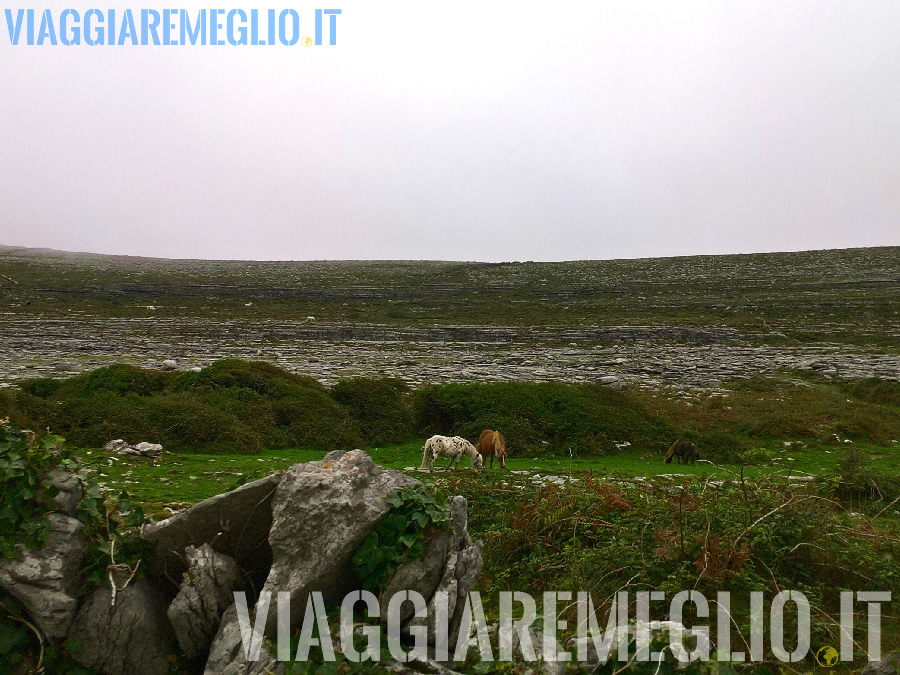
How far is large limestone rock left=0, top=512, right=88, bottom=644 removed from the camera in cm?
539

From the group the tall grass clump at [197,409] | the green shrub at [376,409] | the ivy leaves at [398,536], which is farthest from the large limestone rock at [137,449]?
the ivy leaves at [398,536]

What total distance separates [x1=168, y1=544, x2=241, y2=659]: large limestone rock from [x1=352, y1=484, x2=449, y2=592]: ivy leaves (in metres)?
1.61

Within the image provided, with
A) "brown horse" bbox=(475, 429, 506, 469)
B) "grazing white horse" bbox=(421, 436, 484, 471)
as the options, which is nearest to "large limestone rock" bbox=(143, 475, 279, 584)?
"grazing white horse" bbox=(421, 436, 484, 471)

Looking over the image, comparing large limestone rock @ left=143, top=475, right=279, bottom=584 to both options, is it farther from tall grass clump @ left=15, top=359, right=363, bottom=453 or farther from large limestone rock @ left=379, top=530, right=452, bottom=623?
tall grass clump @ left=15, top=359, right=363, bottom=453

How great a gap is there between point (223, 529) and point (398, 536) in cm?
227

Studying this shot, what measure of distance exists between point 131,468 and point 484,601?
10907mm

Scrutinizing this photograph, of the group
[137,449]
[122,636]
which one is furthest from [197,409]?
[122,636]

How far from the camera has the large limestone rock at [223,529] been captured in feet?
20.4

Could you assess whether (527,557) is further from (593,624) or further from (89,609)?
(89,609)

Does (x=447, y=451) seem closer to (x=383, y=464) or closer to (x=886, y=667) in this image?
(x=383, y=464)

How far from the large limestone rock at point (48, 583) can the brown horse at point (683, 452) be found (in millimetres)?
17751

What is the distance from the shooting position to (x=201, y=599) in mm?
5758

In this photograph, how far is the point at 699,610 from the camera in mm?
6832

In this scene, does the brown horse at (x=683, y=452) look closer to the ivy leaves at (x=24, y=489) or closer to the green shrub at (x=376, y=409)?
the green shrub at (x=376, y=409)
